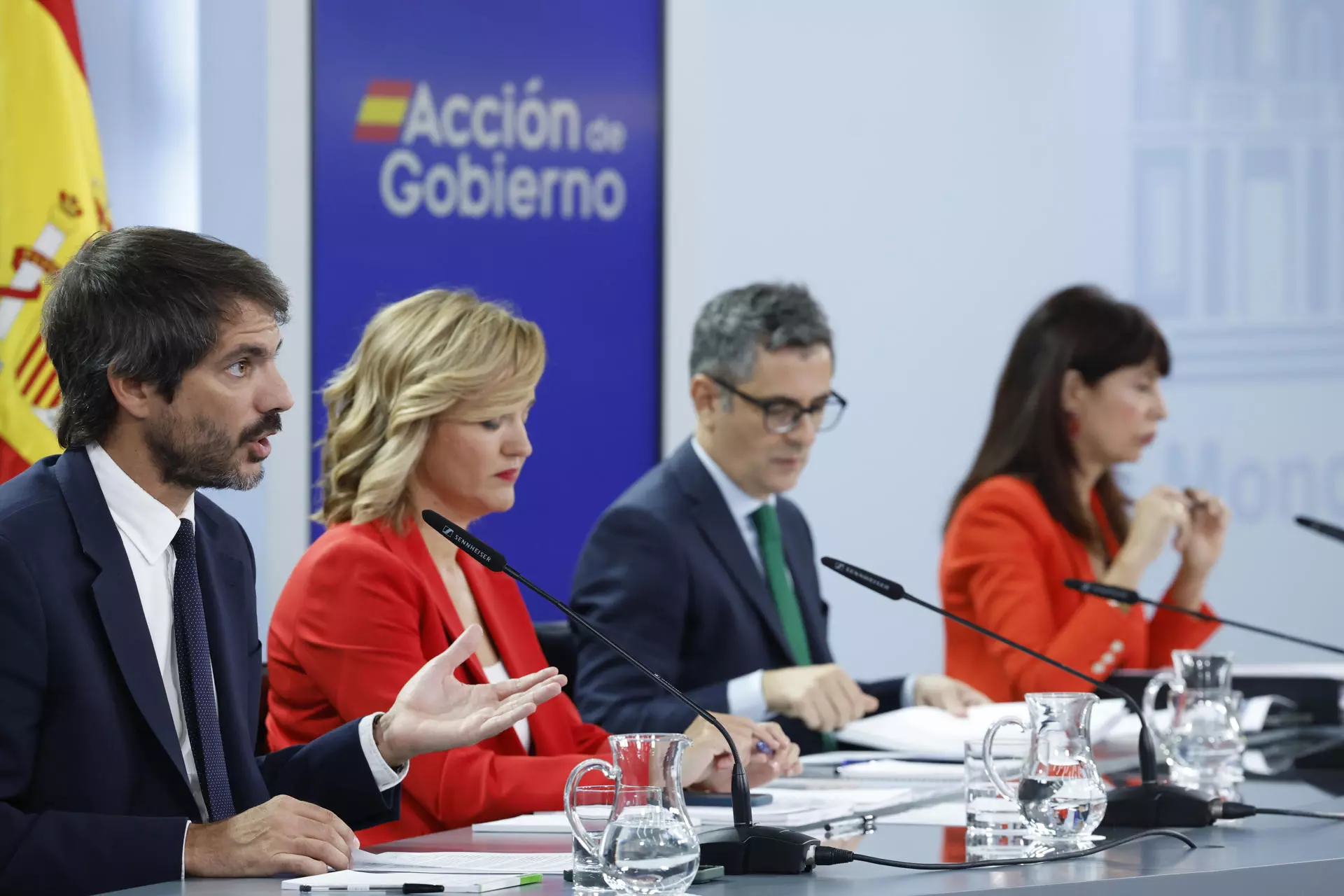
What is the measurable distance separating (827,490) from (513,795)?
3.11 m

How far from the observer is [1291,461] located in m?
5.78

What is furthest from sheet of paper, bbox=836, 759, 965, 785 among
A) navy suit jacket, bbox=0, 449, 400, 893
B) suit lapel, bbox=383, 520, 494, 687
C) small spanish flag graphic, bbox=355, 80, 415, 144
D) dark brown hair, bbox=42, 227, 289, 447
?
small spanish flag graphic, bbox=355, 80, 415, 144

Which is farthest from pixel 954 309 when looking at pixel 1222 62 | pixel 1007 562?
pixel 1007 562

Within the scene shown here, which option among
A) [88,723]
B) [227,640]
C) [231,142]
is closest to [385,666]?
[227,640]

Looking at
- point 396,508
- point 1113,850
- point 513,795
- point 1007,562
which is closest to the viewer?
point 1113,850

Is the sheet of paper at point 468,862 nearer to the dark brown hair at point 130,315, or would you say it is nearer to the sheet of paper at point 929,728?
the dark brown hair at point 130,315

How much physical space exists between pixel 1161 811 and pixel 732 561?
117 cm

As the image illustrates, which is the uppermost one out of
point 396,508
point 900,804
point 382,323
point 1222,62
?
point 1222,62

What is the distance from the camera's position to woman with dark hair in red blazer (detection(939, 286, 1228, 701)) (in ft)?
12.0

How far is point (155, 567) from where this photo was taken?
2.02 m

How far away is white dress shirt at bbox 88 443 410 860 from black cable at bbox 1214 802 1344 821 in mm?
1013

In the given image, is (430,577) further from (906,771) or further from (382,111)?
(382,111)

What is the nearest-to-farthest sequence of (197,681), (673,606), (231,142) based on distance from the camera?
(197,681)
(673,606)
(231,142)

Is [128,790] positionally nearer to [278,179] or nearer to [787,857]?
[787,857]
